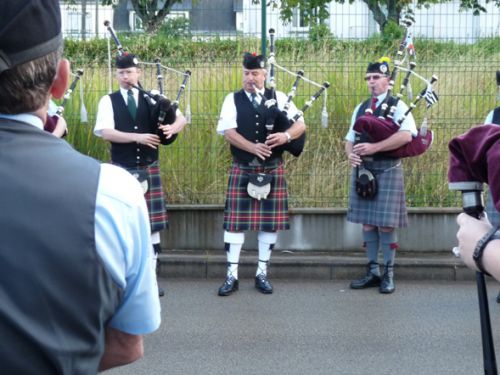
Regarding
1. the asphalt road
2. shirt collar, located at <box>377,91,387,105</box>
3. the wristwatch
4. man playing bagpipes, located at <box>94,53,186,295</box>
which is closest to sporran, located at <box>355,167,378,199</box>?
shirt collar, located at <box>377,91,387,105</box>

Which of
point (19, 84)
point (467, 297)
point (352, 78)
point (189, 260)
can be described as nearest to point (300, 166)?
point (352, 78)

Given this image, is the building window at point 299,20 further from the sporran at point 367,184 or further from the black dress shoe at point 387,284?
the black dress shoe at point 387,284

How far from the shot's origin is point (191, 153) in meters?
8.36

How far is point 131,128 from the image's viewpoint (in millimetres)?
6984

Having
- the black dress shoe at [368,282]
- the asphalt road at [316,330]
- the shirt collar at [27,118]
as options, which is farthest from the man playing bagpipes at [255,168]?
the shirt collar at [27,118]

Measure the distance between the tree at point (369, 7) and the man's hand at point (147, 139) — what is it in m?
2.18

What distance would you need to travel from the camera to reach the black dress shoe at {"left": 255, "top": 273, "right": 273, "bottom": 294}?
7.05 m

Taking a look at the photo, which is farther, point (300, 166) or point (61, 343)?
point (300, 166)

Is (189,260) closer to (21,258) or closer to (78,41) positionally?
(78,41)

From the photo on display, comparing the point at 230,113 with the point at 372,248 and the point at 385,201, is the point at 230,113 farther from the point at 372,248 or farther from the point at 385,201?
the point at 372,248

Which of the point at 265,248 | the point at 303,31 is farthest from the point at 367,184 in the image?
the point at 303,31

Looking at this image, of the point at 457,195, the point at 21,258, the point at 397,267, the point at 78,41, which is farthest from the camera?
the point at 78,41

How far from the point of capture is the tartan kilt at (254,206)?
7.20 meters

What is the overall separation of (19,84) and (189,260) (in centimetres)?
618
